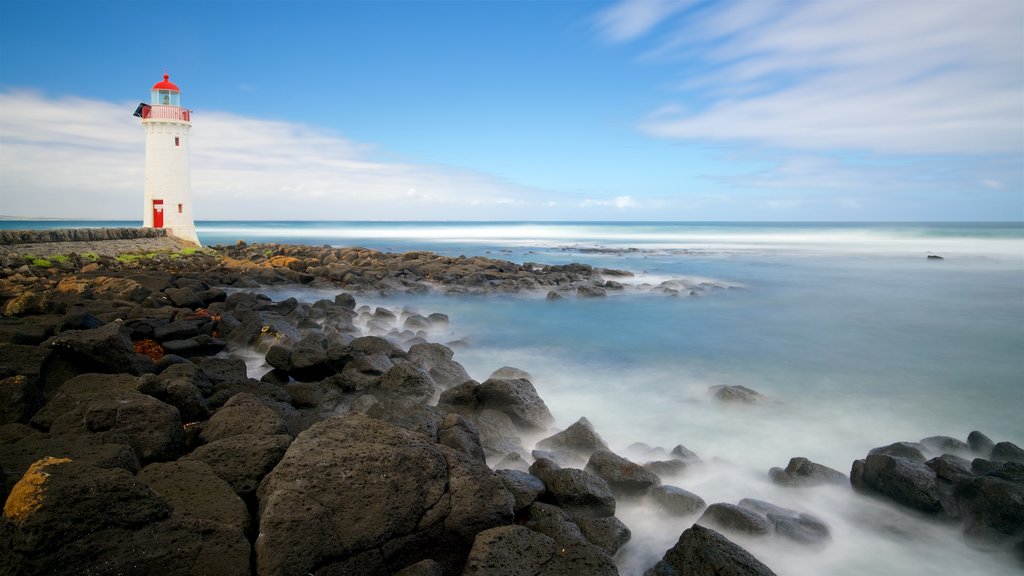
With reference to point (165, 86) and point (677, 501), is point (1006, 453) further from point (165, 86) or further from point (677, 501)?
point (165, 86)

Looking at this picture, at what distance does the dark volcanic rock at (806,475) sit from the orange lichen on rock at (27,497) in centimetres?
474

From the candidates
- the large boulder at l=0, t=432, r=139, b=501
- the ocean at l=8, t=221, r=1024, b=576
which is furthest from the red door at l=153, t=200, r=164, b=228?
the large boulder at l=0, t=432, r=139, b=501

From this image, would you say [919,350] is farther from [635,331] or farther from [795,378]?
[635,331]

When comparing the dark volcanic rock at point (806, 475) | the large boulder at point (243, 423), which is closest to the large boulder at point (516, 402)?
the dark volcanic rock at point (806, 475)

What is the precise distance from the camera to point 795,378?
798 cm

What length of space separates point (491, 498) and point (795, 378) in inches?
249

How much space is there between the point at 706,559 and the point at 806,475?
2107mm

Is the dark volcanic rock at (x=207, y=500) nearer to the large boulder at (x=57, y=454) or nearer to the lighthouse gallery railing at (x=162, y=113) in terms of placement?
the large boulder at (x=57, y=454)

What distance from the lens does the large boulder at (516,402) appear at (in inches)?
214

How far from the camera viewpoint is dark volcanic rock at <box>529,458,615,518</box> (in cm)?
359

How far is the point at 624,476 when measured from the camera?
13.7 feet

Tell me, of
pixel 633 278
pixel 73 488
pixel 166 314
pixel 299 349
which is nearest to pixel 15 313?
pixel 166 314

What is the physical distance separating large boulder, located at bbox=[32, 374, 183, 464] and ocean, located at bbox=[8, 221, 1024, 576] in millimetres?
2888

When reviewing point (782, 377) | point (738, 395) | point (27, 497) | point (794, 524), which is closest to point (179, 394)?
point (27, 497)
